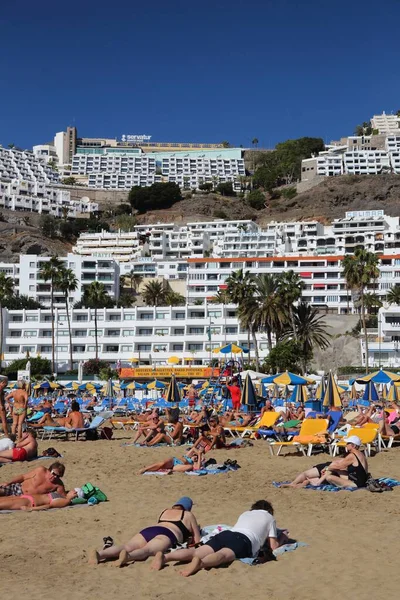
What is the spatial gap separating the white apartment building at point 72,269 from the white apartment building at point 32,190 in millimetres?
44362

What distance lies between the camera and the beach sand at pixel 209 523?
6289mm

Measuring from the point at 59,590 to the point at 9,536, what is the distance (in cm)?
210

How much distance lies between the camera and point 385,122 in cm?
17700

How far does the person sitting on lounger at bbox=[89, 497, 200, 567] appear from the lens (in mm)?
6984

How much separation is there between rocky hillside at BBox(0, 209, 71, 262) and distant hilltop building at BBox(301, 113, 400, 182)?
55014 millimetres

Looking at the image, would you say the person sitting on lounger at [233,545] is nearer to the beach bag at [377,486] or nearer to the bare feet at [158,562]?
the bare feet at [158,562]

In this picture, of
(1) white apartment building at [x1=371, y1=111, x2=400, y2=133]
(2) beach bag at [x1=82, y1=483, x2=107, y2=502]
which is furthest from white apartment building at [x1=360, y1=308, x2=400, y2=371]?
(1) white apartment building at [x1=371, y1=111, x2=400, y2=133]

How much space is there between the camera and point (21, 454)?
1337 cm

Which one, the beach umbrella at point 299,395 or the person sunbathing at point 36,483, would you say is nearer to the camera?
the person sunbathing at point 36,483

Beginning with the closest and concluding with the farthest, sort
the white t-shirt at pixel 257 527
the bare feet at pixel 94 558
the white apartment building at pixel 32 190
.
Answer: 1. the bare feet at pixel 94 558
2. the white t-shirt at pixel 257 527
3. the white apartment building at pixel 32 190

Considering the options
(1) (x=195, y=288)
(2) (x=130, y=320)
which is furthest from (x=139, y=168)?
(2) (x=130, y=320)

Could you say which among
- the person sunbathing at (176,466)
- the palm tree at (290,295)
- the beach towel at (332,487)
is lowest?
the person sunbathing at (176,466)

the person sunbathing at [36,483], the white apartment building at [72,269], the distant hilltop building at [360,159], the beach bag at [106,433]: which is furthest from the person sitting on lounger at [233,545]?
the distant hilltop building at [360,159]

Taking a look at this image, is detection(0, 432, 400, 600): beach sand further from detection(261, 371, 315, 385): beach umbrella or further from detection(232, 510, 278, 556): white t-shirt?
detection(261, 371, 315, 385): beach umbrella
